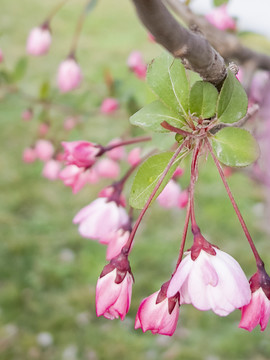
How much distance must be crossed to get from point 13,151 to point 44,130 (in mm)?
1829

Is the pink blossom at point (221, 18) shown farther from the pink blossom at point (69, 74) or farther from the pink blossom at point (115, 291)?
the pink blossom at point (115, 291)

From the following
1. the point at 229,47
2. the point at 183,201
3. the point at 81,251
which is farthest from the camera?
the point at 81,251

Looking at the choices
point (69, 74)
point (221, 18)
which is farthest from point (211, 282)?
point (69, 74)

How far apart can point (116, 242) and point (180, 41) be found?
330 millimetres

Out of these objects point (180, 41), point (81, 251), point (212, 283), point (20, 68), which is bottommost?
point (81, 251)

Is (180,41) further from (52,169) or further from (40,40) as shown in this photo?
(52,169)

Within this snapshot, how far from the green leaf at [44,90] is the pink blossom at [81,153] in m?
0.92

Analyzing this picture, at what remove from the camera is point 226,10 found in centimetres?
129

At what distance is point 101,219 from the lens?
0.77 metres

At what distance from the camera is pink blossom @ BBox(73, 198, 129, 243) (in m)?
0.76

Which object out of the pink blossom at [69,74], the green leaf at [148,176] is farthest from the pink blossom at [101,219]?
the pink blossom at [69,74]

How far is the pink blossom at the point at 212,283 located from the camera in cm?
51

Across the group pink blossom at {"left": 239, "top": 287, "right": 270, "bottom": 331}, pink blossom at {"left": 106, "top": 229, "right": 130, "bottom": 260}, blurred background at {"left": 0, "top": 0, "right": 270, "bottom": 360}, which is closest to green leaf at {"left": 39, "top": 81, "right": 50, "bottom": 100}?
blurred background at {"left": 0, "top": 0, "right": 270, "bottom": 360}

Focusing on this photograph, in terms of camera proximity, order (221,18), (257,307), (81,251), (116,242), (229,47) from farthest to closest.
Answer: (81,251) → (221,18) → (229,47) → (116,242) → (257,307)
